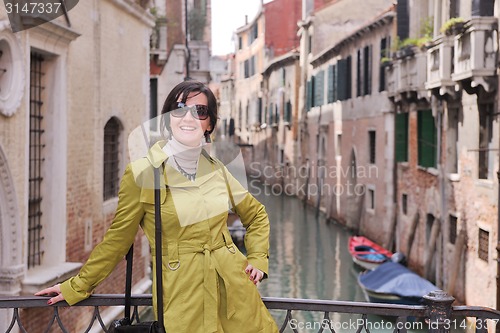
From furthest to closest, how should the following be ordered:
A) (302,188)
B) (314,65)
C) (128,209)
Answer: (302,188) → (314,65) → (128,209)

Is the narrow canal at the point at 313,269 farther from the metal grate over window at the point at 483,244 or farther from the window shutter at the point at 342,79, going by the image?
the window shutter at the point at 342,79

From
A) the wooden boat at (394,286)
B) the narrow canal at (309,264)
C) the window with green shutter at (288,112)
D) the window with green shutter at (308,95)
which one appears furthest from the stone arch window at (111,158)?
the window with green shutter at (288,112)

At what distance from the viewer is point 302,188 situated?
29.8m

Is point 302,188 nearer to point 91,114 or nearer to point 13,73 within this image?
point 91,114

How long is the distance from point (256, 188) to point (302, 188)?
735 cm

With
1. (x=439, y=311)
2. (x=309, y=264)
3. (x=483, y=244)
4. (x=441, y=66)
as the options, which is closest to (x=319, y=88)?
(x=309, y=264)

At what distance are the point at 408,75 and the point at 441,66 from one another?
8.79 ft

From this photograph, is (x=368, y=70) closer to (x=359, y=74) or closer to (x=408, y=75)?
(x=359, y=74)

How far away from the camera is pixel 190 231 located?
2.57m

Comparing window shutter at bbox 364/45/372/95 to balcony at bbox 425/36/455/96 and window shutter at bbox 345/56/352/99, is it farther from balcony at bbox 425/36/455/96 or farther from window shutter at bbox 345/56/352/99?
balcony at bbox 425/36/455/96

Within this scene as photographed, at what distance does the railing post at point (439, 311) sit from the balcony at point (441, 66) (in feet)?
28.3

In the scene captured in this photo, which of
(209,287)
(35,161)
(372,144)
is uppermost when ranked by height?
(372,144)

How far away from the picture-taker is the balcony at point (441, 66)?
36.8 feet

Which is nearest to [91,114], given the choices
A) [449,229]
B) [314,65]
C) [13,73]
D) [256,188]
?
[13,73]
